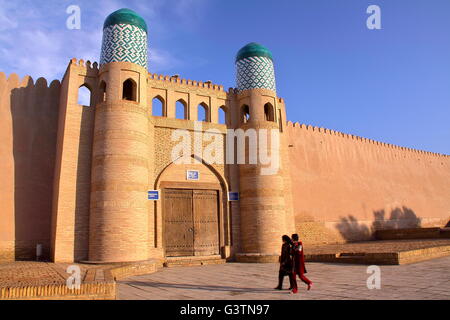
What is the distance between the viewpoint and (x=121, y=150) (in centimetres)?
1023

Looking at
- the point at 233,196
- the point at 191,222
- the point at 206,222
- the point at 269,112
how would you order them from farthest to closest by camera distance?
the point at 269,112 → the point at 233,196 → the point at 206,222 → the point at 191,222

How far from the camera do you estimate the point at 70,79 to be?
1075 cm

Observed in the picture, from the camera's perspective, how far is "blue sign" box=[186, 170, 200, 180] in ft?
39.3

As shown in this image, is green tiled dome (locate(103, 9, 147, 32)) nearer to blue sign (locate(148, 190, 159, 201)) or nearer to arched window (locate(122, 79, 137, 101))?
arched window (locate(122, 79, 137, 101))

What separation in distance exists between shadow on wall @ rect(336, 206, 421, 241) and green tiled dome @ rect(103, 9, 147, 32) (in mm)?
11382

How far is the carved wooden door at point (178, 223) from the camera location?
11.3m

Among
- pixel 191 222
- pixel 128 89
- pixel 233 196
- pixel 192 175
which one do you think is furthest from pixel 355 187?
pixel 128 89

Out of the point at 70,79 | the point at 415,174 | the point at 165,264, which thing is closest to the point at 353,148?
the point at 415,174

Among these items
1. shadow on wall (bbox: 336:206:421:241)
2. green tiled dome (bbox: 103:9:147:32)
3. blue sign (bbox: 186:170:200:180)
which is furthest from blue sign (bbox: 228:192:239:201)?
green tiled dome (bbox: 103:9:147:32)

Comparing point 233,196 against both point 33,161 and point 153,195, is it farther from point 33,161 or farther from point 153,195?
point 33,161

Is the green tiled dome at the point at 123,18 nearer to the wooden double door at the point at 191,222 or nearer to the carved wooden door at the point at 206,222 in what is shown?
the wooden double door at the point at 191,222

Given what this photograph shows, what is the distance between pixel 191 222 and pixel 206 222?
1.76 ft
